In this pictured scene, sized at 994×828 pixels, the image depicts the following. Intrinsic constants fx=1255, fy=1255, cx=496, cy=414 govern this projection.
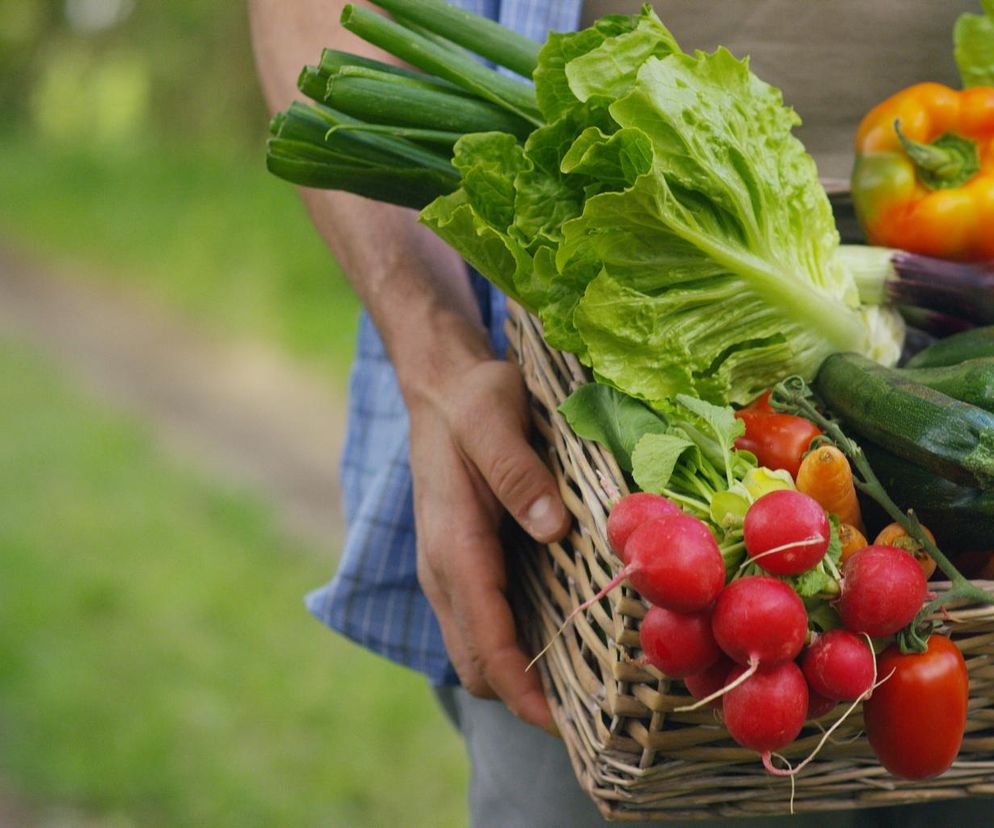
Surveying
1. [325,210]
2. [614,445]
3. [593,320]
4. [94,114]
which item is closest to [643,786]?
[614,445]

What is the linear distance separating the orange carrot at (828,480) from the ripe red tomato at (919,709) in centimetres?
15

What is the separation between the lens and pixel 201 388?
5.76 meters

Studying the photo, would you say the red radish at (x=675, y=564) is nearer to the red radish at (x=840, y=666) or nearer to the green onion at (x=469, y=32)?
the red radish at (x=840, y=666)

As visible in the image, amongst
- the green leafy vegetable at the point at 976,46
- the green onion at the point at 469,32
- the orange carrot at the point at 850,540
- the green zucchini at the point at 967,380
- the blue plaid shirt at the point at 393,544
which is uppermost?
the green onion at the point at 469,32

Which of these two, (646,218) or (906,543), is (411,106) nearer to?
(646,218)

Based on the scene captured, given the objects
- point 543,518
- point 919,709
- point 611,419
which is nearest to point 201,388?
point 543,518

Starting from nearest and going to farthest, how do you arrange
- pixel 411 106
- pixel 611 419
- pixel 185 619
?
pixel 611 419
pixel 411 106
pixel 185 619

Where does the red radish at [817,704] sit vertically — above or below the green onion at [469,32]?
below

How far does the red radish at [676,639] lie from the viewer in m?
1.07

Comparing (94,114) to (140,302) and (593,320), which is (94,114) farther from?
(593,320)

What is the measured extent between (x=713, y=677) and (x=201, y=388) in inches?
193

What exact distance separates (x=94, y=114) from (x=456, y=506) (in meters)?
8.92

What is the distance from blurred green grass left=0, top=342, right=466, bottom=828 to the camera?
304 centimetres

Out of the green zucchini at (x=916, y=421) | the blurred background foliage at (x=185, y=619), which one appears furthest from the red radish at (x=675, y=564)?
the blurred background foliage at (x=185, y=619)
